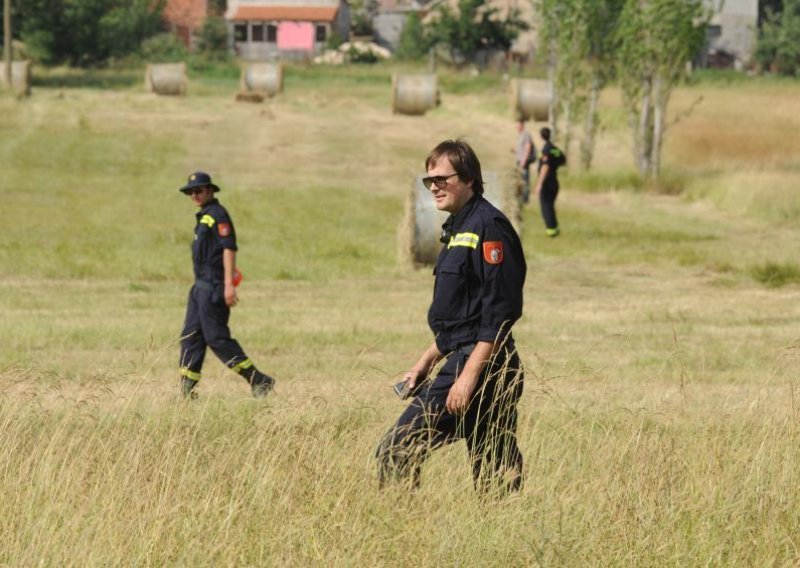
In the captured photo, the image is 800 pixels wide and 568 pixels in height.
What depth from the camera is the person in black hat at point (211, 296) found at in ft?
34.0

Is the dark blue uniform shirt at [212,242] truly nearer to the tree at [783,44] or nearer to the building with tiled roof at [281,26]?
the tree at [783,44]

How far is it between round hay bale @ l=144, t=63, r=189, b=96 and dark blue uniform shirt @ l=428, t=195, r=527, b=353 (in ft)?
162

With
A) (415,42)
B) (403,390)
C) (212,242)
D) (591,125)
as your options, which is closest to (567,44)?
(591,125)

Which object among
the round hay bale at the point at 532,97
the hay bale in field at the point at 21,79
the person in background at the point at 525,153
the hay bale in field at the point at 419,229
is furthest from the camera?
the hay bale in field at the point at 21,79

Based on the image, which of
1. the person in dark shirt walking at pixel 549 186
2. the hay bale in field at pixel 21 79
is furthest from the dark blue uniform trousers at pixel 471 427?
the hay bale in field at pixel 21 79

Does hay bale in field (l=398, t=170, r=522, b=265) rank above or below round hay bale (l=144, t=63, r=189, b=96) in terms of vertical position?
above

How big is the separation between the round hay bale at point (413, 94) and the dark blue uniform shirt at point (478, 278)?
1687 inches

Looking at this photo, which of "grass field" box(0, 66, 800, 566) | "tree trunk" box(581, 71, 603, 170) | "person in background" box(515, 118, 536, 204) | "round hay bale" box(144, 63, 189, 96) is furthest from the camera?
"round hay bale" box(144, 63, 189, 96)

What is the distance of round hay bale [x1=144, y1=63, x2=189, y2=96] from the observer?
5444 cm

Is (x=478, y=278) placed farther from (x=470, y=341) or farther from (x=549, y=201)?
(x=549, y=201)

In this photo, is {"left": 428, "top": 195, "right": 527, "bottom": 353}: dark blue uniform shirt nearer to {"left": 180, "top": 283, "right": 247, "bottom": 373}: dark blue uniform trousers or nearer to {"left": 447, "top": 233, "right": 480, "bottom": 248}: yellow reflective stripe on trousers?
{"left": 447, "top": 233, "right": 480, "bottom": 248}: yellow reflective stripe on trousers

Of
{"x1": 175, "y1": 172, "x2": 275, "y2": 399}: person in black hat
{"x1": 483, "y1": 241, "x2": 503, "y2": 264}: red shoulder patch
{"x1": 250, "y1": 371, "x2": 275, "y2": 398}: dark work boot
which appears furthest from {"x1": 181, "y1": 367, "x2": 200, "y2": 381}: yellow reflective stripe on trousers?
{"x1": 483, "y1": 241, "x2": 503, "y2": 264}: red shoulder patch

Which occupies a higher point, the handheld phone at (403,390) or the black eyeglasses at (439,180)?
the black eyeglasses at (439,180)

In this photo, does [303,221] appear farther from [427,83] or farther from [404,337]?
[427,83]
